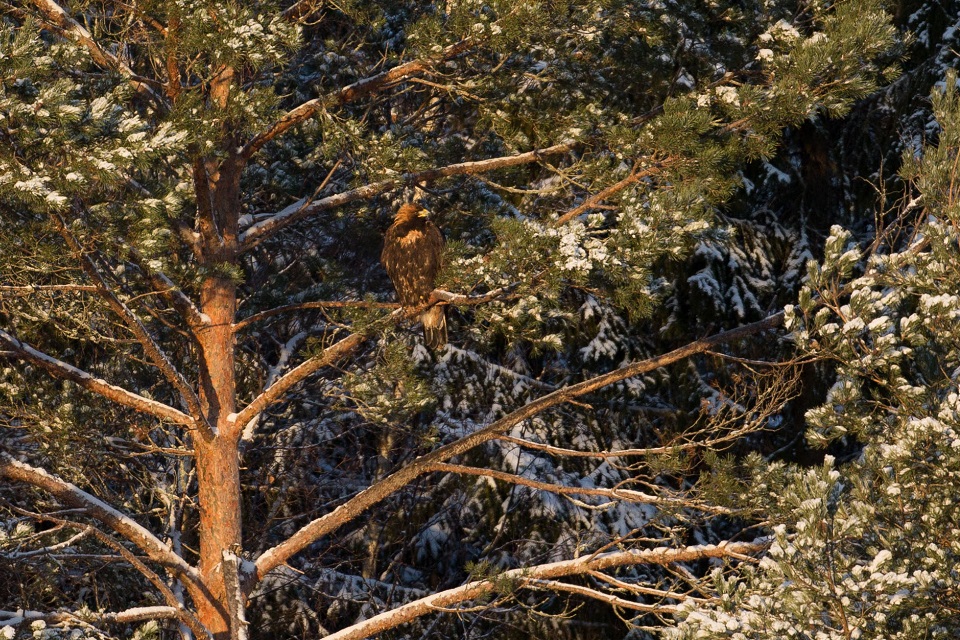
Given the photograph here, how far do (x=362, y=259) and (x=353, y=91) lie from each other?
Answer: 2230mm

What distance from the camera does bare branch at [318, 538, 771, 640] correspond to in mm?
5305

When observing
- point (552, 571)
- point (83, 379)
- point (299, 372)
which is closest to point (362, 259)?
point (299, 372)

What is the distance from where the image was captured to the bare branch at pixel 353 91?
5.34m

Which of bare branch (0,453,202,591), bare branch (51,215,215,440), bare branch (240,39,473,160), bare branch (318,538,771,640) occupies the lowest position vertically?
bare branch (318,538,771,640)

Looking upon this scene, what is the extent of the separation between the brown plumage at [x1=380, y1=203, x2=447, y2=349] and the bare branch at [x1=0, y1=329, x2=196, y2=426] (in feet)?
4.53

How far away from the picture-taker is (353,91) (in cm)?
571

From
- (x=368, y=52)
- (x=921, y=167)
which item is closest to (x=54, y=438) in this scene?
(x=368, y=52)

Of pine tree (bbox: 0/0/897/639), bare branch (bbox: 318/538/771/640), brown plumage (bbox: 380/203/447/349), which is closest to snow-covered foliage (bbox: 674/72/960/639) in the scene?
pine tree (bbox: 0/0/897/639)

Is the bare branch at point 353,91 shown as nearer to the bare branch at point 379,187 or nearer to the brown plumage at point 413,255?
the bare branch at point 379,187

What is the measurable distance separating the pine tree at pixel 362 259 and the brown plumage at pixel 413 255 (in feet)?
0.37

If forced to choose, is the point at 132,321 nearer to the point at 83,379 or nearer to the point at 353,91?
the point at 83,379

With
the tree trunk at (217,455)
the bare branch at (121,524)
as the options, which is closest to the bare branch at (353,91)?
the tree trunk at (217,455)

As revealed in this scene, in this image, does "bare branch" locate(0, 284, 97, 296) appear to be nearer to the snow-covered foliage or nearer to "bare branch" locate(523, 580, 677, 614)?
"bare branch" locate(523, 580, 677, 614)

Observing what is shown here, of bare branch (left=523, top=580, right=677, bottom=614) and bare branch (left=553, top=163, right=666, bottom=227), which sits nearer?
bare branch (left=553, top=163, right=666, bottom=227)
